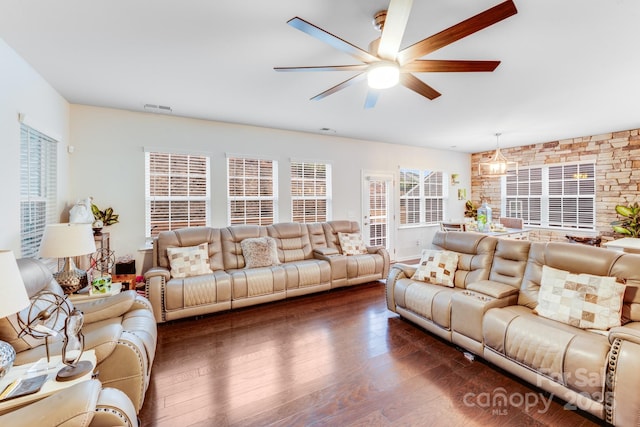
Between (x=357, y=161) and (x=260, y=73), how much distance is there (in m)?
3.60

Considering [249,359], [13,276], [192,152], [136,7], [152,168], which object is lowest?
[249,359]

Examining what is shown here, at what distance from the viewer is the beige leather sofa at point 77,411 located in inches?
42.7

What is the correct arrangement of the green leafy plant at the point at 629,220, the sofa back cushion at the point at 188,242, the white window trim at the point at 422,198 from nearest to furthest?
1. the sofa back cushion at the point at 188,242
2. the green leafy plant at the point at 629,220
3. the white window trim at the point at 422,198

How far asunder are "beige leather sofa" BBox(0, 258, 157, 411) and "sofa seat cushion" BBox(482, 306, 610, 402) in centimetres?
270

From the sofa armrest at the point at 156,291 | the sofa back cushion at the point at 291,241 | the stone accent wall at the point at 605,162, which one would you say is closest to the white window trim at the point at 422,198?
the stone accent wall at the point at 605,162

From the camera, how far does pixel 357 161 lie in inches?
246

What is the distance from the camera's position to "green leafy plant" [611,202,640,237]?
507cm

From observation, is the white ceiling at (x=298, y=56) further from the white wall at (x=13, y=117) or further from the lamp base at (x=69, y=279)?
the lamp base at (x=69, y=279)

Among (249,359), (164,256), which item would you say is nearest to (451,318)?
(249,359)

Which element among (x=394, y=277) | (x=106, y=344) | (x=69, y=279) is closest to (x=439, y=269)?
(x=394, y=277)

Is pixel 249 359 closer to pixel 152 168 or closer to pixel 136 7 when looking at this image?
pixel 136 7

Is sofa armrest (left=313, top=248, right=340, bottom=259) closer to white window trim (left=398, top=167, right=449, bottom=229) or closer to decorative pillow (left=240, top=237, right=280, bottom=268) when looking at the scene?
decorative pillow (left=240, top=237, right=280, bottom=268)

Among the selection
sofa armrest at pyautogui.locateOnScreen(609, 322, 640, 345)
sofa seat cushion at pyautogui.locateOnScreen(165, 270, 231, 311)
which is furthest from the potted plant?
sofa armrest at pyautogui.locateOnScreen(609, 322, 640, 345)

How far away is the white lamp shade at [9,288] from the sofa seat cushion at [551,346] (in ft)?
10.2
